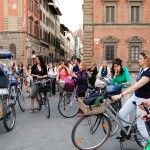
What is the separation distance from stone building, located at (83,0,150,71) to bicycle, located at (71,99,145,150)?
2716cm

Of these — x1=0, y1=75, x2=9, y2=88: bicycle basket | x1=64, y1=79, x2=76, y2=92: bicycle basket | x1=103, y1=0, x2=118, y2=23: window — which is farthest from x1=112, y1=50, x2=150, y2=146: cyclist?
x1=103, y1=0, x2=118, y2=23: window

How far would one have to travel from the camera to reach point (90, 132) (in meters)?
6.25

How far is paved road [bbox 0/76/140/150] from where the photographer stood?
6.40 metres

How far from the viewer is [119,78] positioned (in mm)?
7957

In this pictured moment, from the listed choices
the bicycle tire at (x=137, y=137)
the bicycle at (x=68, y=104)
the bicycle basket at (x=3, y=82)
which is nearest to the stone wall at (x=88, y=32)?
the bicycle at (x=68, y=104)

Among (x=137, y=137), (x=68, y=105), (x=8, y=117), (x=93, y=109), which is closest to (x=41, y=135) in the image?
(x=8, y=117)

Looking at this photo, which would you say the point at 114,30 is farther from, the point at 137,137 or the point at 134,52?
the point at 137,137

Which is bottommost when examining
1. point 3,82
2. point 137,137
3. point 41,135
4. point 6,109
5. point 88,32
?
point 41,135

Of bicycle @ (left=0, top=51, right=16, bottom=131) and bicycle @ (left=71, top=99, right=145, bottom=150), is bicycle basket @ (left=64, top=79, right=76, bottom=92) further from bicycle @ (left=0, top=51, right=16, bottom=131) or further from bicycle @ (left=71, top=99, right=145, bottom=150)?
bicycle @ (left=71, top=99, right=145, bottom=150)

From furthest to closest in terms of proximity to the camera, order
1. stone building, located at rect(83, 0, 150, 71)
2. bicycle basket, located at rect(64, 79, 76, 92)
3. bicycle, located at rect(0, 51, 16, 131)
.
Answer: stone building, located at rect(83, 0, 150, 71) < bicycle basket, located at rect(64, 79, 76, 92) < bicycle, located at rect(0, 51, 16, 131)

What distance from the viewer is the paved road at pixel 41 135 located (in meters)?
6.40

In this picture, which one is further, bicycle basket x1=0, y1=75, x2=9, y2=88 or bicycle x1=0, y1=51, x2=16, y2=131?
bicycle basket x1=0, y1=75, x2=9, y2=88

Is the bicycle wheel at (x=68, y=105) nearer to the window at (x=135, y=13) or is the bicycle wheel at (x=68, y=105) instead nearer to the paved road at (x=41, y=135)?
the paved road at (x=41, y=135)

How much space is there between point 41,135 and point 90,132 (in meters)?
1.57
